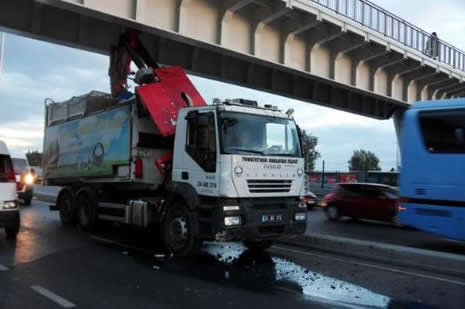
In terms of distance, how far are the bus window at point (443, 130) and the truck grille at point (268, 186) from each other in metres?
3.36

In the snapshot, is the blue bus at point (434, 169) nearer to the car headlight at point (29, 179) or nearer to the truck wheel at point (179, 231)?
the truck wheel at point (179, 231)

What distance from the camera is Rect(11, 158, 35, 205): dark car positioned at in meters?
20.1

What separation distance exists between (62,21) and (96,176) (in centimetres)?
577

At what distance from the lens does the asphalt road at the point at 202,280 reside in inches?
242

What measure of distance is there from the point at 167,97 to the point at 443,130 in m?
6.13

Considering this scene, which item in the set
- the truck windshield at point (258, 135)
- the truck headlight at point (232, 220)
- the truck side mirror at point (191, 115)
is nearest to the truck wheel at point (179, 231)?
the truck headlight at point (232, 220)

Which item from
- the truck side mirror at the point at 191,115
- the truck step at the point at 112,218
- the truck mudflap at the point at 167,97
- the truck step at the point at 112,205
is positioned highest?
the truck mudflap at the point at 167,97

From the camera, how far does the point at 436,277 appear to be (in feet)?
25.8

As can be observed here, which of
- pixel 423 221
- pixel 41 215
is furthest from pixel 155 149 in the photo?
pixel 41 215

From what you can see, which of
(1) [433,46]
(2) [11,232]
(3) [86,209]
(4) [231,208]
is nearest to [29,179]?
(3) [86,209]

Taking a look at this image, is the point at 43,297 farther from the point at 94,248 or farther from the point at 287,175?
the point at 287,175

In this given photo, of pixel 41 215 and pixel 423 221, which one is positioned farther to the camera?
pixel 41 215

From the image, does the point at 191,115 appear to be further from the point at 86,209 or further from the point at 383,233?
the point at 383,233

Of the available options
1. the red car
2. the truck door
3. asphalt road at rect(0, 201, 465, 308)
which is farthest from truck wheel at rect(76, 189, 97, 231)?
the red car
